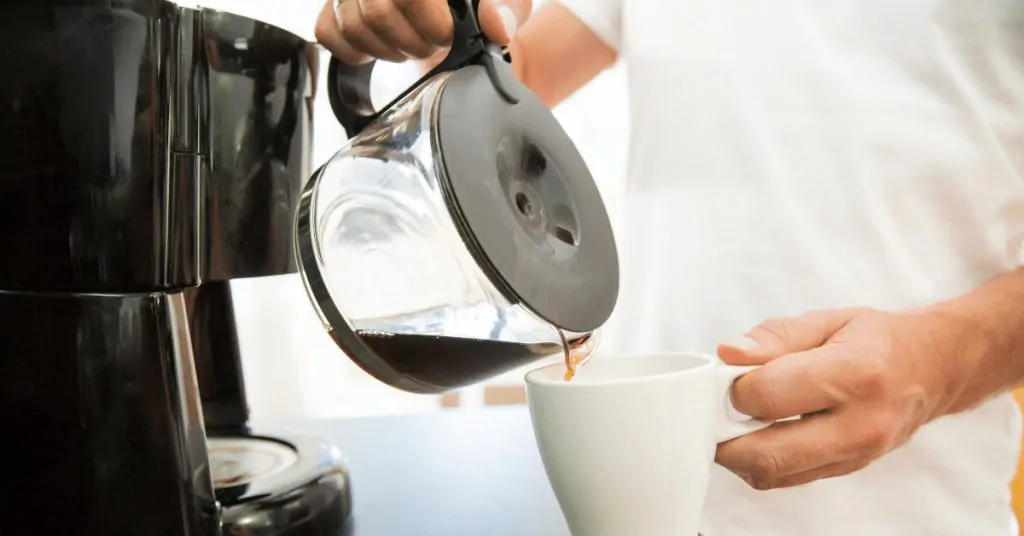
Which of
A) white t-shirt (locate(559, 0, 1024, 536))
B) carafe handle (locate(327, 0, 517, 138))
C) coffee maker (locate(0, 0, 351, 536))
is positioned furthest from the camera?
white t-shirt (locate(559, 0, 1024, 536))

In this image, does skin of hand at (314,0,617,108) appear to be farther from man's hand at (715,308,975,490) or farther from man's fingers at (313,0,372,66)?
man's hand at (715,308,975,490)

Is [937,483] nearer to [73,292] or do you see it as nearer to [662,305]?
[662,305]

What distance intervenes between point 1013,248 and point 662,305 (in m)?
0.26

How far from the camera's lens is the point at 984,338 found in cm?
51

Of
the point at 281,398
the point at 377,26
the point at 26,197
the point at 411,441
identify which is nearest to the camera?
the point at 26,197

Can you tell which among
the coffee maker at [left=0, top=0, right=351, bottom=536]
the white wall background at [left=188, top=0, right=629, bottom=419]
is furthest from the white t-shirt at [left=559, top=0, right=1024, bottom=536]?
the white wall background at [left=188, top=0, right=629, bottom=419]

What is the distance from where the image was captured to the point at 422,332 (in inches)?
14.9

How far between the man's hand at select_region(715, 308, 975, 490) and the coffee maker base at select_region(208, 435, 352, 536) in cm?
22

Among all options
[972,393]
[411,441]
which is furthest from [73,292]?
[972,393]

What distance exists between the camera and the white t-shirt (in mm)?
→ 567

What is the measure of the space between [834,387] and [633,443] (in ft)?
0.41

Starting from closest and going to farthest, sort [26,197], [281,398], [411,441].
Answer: [26,197], [411,441], [281,398]

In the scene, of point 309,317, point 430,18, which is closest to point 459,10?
point 430,18

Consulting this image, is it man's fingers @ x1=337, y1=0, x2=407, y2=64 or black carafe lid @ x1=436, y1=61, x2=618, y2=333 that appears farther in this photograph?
man's fingers @ x1=337, y1=0, x2=407, y2=64
